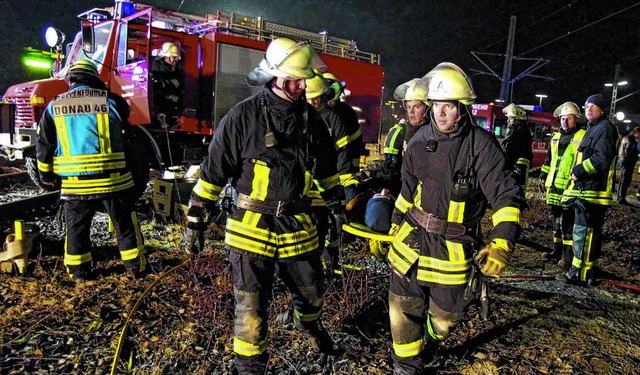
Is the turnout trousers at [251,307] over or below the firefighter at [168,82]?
→ below

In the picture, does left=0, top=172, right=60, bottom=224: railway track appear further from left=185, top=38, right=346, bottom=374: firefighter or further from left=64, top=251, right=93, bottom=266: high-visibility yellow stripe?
left=185, top=38, right=346, bottom=374: firefighter

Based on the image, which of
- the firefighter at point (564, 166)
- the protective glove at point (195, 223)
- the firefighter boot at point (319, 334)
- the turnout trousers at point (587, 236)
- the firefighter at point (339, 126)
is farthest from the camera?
the firefighter at point (564, 166)

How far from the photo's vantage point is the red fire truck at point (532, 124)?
15.8 metres

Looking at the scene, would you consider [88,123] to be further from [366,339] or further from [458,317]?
[458,317]

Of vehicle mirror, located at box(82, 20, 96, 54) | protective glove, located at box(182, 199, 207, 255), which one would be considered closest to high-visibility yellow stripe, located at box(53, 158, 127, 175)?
protective glove, located at box(182, 199, 207, 255)

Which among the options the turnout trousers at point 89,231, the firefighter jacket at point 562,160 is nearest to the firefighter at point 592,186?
the firefighter jacket at point 562,160

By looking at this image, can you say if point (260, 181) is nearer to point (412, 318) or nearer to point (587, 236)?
point (412, 318)

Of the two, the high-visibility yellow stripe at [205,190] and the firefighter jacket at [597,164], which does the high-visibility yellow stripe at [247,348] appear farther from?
the firefighter jacket at [597,164]

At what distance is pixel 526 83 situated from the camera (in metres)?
49.9

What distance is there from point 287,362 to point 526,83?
53492 millimetres

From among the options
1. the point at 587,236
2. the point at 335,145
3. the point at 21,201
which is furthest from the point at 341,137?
the point at 21,201

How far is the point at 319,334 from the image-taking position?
10.0 ft

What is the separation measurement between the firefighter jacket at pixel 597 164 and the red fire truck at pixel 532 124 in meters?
10.7

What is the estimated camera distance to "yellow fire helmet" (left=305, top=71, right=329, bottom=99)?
4066 mm
